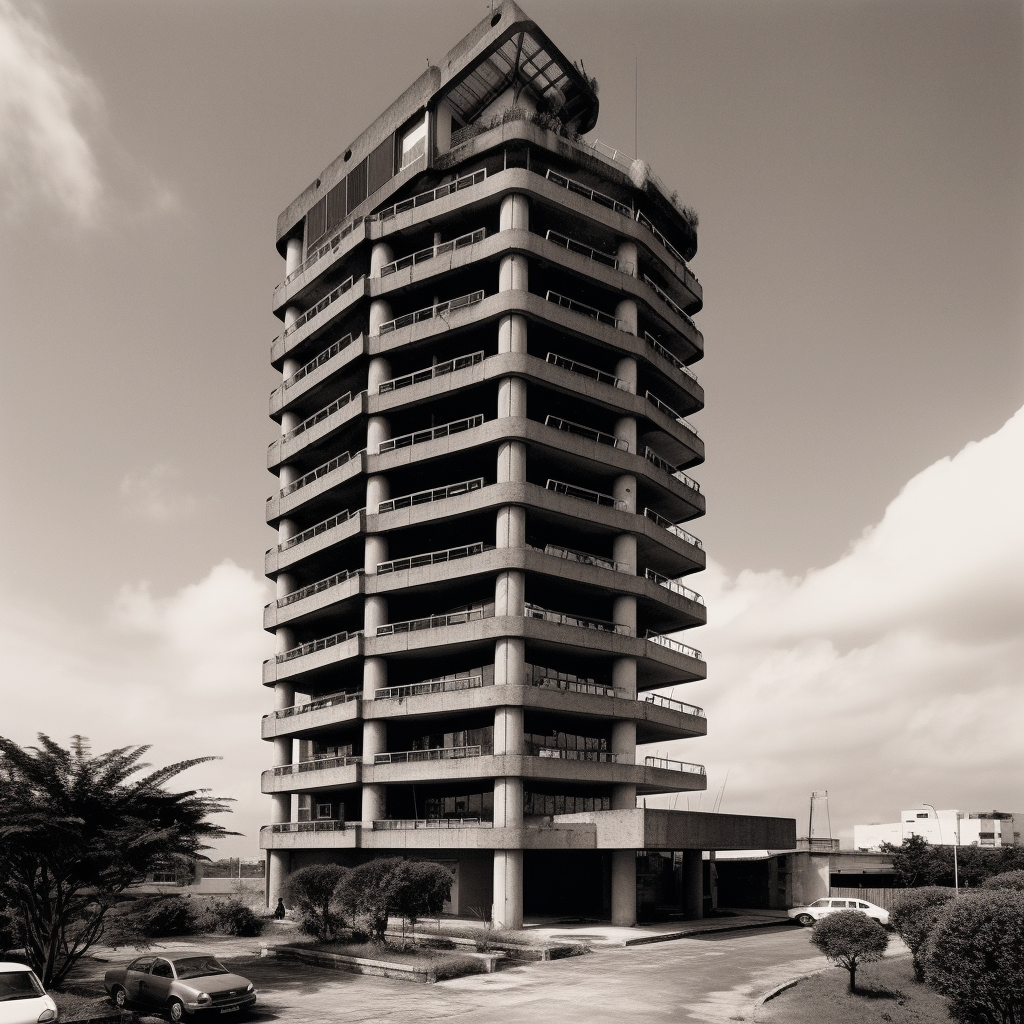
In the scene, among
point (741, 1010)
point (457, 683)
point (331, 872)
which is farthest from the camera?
point (457, 683)

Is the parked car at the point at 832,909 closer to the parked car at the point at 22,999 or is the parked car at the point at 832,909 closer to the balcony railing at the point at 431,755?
the balcony railing at the point at 431,755

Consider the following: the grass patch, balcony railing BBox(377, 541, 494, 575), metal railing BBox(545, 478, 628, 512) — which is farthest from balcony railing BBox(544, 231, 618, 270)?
the grass patch

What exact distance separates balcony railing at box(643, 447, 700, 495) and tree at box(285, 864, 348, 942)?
103ft

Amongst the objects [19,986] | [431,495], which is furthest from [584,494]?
[19,986]

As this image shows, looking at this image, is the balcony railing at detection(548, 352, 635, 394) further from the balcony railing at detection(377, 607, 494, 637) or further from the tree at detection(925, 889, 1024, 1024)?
the tree at detection(925, 889, 1024, 1024)

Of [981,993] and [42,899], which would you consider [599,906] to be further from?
[981,993]

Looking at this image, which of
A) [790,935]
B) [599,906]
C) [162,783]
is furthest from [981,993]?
[599,906]

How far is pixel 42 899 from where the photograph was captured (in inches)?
1218

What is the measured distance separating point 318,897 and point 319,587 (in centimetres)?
2750

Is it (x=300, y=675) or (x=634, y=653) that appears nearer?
(x=634, y=653)

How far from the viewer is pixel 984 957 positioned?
2067 centimetres

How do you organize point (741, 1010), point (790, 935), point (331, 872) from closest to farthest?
point (741, 1010) → point (331, 872) → point (790, 935)

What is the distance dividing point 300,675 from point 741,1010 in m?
43.1

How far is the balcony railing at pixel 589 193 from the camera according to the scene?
61406mm
